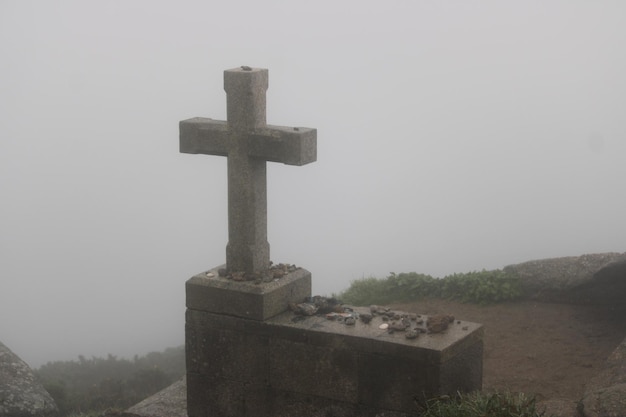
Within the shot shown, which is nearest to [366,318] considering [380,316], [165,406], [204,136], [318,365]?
[380,316]

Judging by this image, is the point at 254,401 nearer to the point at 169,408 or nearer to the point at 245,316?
the point at 245,316

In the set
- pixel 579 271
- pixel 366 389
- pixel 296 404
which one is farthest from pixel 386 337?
pixel 579 271

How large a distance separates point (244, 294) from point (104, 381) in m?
7.29

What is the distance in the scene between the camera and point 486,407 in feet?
27.9

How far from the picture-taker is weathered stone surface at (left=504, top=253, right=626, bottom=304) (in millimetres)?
14594

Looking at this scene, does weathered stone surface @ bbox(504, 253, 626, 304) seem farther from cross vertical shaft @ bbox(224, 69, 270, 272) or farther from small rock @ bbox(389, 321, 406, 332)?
cross vertical shaft @ bbox(224, 69, 270, 272)

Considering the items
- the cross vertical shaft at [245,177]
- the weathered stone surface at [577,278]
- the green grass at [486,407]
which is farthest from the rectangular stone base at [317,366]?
the weathered stone surface at [577,278]

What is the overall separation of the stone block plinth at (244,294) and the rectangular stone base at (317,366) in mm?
81

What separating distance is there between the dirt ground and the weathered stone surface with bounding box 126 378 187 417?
3491mm

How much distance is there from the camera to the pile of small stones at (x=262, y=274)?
34.0 feet

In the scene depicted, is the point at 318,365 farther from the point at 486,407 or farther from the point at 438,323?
the point at 486,407

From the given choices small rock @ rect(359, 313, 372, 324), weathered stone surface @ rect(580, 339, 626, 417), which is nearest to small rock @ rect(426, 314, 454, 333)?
small rock @ rect(359, 313, 372, 324)

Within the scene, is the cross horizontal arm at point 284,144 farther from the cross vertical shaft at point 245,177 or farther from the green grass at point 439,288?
the green grass at point 439,288

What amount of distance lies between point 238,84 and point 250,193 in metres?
1.07
